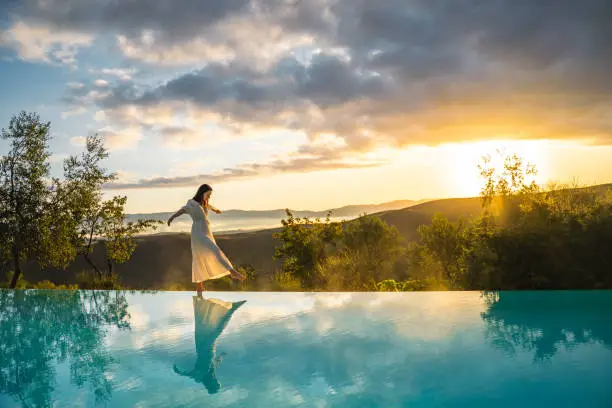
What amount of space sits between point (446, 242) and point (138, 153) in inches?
581

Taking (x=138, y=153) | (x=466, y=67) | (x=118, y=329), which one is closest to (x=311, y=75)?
(x=466, y=67)

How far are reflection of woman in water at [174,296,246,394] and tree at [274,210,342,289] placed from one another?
9157 millimetres

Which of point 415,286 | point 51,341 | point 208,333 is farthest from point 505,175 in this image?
point 51,341

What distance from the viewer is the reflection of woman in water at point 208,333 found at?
166 inches

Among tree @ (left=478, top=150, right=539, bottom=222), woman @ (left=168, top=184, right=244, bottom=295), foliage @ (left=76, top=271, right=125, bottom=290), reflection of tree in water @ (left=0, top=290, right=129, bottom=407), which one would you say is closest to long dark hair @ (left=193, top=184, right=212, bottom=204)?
woman @ (left=168, top=184, right=244, bottom=295)

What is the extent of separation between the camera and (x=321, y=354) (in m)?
4.88

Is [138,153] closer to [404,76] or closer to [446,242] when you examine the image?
[404,76]

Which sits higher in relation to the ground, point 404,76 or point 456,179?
point 404,76

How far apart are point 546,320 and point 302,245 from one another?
43.1ft

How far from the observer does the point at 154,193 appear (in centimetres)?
1725

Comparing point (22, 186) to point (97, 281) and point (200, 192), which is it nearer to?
point (97, 281)

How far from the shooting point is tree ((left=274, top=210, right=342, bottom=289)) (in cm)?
1878

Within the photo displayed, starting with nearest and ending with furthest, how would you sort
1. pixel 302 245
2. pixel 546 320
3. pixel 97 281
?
pixel 546 320 → pixel 97 281 → pixel 302 245

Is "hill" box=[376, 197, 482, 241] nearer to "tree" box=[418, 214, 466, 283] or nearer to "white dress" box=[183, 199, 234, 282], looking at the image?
"tree" box=[418, 214, 466, 283]
